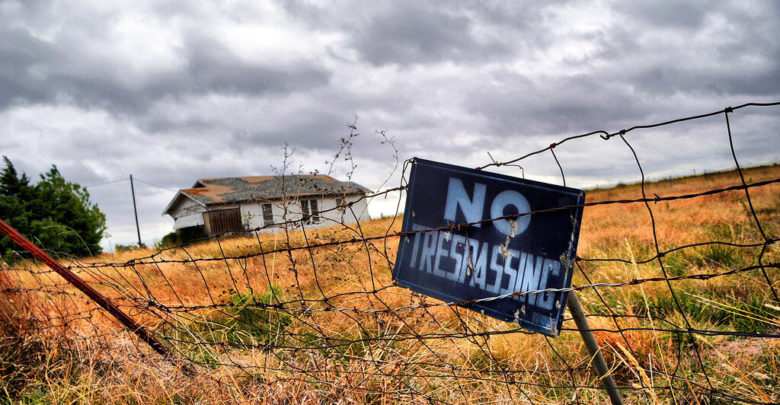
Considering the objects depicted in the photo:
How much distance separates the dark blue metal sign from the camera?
5.35 ft

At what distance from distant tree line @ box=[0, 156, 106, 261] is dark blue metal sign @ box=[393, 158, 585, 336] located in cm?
1858

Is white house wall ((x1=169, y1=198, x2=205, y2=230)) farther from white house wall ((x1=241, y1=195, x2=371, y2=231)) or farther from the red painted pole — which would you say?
the red painted pole

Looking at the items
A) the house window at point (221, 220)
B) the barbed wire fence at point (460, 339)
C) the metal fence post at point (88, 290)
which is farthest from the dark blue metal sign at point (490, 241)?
the house window at point (221, 220)

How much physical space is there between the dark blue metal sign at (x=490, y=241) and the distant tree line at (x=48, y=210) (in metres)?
18.6

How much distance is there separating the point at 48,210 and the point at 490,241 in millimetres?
22469

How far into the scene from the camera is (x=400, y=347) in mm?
2904

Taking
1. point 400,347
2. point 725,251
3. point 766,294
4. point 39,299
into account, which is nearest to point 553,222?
point 400,347

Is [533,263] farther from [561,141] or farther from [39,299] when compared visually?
[39,299]

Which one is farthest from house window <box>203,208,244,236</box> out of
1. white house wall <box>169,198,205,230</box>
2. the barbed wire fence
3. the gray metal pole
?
the gray metal pole

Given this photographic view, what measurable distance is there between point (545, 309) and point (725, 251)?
4468 mm

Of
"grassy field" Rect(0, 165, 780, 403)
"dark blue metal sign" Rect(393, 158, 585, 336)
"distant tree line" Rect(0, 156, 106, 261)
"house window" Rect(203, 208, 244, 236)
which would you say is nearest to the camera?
"dark blue metal sign" Rect(393, 158, 585, 336)

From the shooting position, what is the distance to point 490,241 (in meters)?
1.71

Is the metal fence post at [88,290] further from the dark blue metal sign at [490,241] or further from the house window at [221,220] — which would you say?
the house window at [221,220]

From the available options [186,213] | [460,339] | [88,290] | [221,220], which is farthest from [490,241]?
[186,213]
